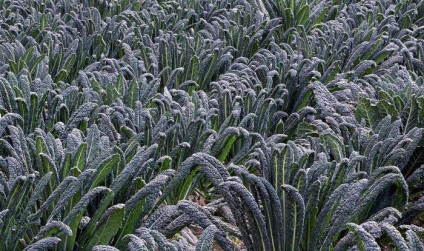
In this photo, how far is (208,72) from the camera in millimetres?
4492

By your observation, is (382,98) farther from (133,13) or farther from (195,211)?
(133,13)

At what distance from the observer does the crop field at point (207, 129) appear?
Result: 8.50 feet

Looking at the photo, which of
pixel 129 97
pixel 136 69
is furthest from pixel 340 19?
pixel 129 97

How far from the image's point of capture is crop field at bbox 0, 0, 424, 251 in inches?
102

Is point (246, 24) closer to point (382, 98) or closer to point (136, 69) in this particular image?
point (136, 69)

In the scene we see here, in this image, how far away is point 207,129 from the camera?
3.40 meters

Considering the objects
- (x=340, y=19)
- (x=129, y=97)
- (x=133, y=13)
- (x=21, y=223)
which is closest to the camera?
(x=21, y=223)

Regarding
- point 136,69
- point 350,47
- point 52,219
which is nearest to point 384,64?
point 350,47

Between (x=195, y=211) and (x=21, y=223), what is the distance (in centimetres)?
66

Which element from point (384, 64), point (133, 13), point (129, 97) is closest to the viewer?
point (129, 97)

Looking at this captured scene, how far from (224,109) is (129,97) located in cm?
55

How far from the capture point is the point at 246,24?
564cm

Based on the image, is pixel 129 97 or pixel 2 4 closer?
pixel 129 97

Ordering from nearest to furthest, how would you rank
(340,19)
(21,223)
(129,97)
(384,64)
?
(21,223) < (129,97) < (384,64) < (340,19)
